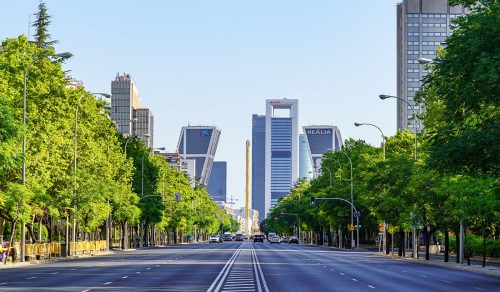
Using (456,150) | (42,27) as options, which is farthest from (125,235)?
(456,150)

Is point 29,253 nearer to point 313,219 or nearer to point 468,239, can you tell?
point 468,239

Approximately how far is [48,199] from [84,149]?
17889mm

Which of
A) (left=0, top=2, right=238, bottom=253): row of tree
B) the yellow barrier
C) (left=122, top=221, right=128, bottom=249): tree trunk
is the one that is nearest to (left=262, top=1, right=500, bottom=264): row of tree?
(left=0, top=2, right=238, bottom=253): row of tree

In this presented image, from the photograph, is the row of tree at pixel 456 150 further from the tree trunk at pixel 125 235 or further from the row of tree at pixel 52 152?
the tree trunk at pixel 125 235

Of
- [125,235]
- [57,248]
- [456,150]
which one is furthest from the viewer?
[125,235]

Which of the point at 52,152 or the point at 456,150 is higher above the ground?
the point at 52,152

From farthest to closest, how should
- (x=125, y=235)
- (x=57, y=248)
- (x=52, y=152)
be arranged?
(x=125, y=235) → (x=57, y=248) → (x=52, y=152)

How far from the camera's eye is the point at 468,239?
7519 centimetres

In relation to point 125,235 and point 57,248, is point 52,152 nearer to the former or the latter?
point 57,248

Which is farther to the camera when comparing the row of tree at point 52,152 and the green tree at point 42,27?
the green tree at point 42,27

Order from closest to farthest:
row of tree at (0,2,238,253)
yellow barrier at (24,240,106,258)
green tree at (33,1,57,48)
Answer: row of tree at (0,2,238,253)
yellow barrier at (24,240,106,258)
green tree at (33,1,57,48)

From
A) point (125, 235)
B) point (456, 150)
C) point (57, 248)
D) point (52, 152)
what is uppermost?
point (52, 152)

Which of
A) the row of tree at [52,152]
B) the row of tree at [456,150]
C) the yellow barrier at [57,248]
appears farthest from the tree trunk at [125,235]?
the row of tree at [456,150]

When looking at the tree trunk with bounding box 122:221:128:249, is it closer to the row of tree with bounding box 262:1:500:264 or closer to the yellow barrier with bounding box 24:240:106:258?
the yellow barrier with bounding box 24:240:106:258
